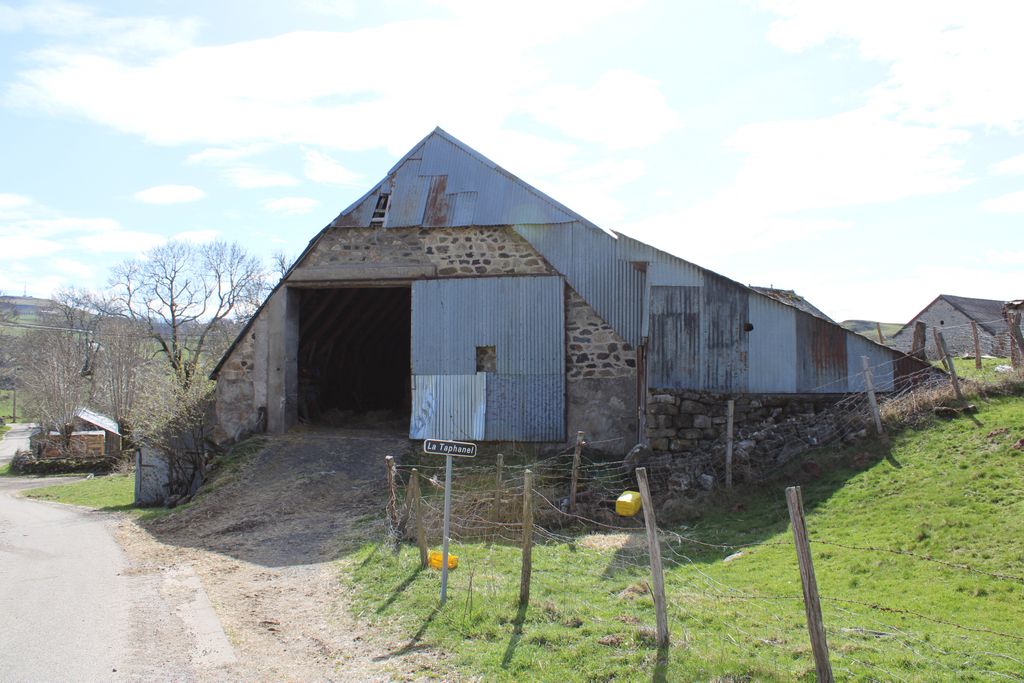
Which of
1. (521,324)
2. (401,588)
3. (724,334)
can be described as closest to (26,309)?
(521,324)

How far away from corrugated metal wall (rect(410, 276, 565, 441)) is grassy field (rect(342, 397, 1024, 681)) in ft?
16.8

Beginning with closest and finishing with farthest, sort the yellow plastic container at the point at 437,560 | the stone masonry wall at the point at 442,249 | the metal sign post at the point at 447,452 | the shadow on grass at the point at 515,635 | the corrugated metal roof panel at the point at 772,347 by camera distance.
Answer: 1. the shadow on grass at the point at 515,635
2. the metal sign post at the point at 447,452
3. the yellow plastic container at the point at 437,560
4. the corrugated metal roof panel at the point at 772,347
5. the stone masonry wall at the point at 442,249

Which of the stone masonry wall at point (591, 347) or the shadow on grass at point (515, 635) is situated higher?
the stone masonry wall at point (591, 347)

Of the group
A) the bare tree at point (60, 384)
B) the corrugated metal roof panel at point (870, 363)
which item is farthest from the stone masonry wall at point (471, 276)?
the bare tree at point (60, 384)

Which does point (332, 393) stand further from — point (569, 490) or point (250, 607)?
point (250, 607)

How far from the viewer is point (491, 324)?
57.0 feet

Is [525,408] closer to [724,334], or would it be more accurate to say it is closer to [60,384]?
[724,334]

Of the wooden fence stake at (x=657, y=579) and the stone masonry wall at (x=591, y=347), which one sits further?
the stone masonry wall at (x=591, y=347)

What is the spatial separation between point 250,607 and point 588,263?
10.2 meters

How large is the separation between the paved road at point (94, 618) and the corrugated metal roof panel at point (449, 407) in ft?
21.3

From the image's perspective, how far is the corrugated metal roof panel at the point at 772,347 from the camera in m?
15.6

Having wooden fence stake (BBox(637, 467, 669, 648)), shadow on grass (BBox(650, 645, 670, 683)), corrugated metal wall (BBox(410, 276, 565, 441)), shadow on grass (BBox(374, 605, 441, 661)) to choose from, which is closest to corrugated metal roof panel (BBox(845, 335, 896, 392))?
corrugated metal wall (BBox(410, 276, 565, 441))

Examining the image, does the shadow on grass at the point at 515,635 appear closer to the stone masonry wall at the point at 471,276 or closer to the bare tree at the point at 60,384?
the stone masonry wall at the point at 471,276

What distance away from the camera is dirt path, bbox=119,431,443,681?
7.34 m
